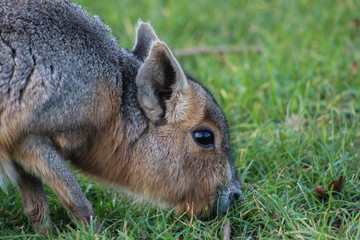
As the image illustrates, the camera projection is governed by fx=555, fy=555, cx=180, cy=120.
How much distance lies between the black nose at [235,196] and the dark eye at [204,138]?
0.46m

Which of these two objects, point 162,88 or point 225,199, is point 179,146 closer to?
point 162,88

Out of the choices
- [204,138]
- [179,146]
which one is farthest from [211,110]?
[179,146]

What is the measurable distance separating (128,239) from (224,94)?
11.2 ft

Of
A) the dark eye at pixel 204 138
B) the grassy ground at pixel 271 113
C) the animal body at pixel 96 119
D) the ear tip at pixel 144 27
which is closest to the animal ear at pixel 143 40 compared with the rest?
the ear tip at pixel 144 27

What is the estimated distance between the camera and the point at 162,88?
15.5ft

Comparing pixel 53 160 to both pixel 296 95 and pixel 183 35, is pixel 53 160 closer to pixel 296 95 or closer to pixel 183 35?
pixel 296 95

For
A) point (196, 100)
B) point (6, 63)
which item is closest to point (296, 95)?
point (196, 100)

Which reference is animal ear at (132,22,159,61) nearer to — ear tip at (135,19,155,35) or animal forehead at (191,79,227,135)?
ear tip at (135,19,155,35)

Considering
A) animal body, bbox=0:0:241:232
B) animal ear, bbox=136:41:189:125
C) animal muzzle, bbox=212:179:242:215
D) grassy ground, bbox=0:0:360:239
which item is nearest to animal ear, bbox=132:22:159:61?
animal body, bbox=0:0:241:232

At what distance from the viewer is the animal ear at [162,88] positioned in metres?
4.57

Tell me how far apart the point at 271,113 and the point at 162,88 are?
2525 mm

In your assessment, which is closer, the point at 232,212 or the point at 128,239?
the point at 128,239

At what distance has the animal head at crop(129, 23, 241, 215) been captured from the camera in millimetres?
4703

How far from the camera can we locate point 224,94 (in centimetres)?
723
